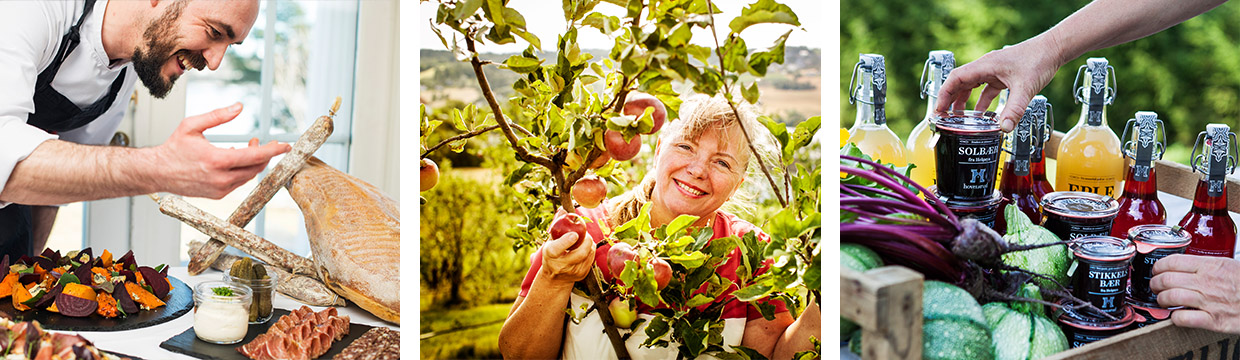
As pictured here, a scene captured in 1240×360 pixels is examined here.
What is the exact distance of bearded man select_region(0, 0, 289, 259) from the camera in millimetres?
1104

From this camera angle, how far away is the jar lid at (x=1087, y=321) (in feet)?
3.14

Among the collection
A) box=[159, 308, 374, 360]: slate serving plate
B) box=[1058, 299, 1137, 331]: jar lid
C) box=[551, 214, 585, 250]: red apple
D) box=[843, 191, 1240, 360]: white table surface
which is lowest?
box=[159, 308, 374, 360]: slate serving plate

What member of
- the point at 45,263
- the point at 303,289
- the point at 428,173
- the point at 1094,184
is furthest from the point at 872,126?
the point at 45,263

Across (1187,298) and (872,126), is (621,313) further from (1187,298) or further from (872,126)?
(1187,298)

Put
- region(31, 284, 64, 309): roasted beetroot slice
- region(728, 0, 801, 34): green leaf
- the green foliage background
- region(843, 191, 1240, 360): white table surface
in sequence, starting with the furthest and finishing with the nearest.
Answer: the green foliage background → region(843, 191, 1240, 360): white table surface → region(31, 284, 64, 309): roasted beetroot slice → region(728, 0, 801, 34): green leaf

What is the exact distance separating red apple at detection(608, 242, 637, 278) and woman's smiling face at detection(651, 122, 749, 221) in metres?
0.19

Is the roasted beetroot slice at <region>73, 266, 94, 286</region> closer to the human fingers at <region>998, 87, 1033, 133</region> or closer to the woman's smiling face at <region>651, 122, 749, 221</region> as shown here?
the woman's smiling face at <region>651, 122, 749, 221</region>

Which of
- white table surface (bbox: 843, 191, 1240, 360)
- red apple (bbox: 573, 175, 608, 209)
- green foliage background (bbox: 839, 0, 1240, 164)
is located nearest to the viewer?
red apple (bbox: 573, 175, 608, 209)

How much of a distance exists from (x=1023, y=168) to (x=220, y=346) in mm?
1137

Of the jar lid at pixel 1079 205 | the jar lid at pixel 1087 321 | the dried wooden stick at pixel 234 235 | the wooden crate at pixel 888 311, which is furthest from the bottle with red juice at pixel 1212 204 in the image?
the dried wooden stick at pixel 234 235

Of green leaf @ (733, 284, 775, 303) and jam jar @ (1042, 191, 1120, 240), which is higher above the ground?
jam jar @ (1042, 191, 1120, 240)

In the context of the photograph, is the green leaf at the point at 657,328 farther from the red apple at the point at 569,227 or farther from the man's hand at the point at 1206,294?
the man's hand at the point at 1206,294

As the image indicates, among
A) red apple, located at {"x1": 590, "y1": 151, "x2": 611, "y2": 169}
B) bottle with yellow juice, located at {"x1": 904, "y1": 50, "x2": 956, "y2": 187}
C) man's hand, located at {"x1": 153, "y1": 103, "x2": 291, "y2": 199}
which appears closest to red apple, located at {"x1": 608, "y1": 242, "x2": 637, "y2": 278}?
red apple, located at {"x1": 590, "y1": 151, "x2": 611, "y2": 169}

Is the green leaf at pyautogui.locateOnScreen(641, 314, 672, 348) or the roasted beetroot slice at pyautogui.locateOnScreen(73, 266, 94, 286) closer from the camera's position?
the green leaf at pyautogui.locateOnScreen(641, 314, 672, 348)
